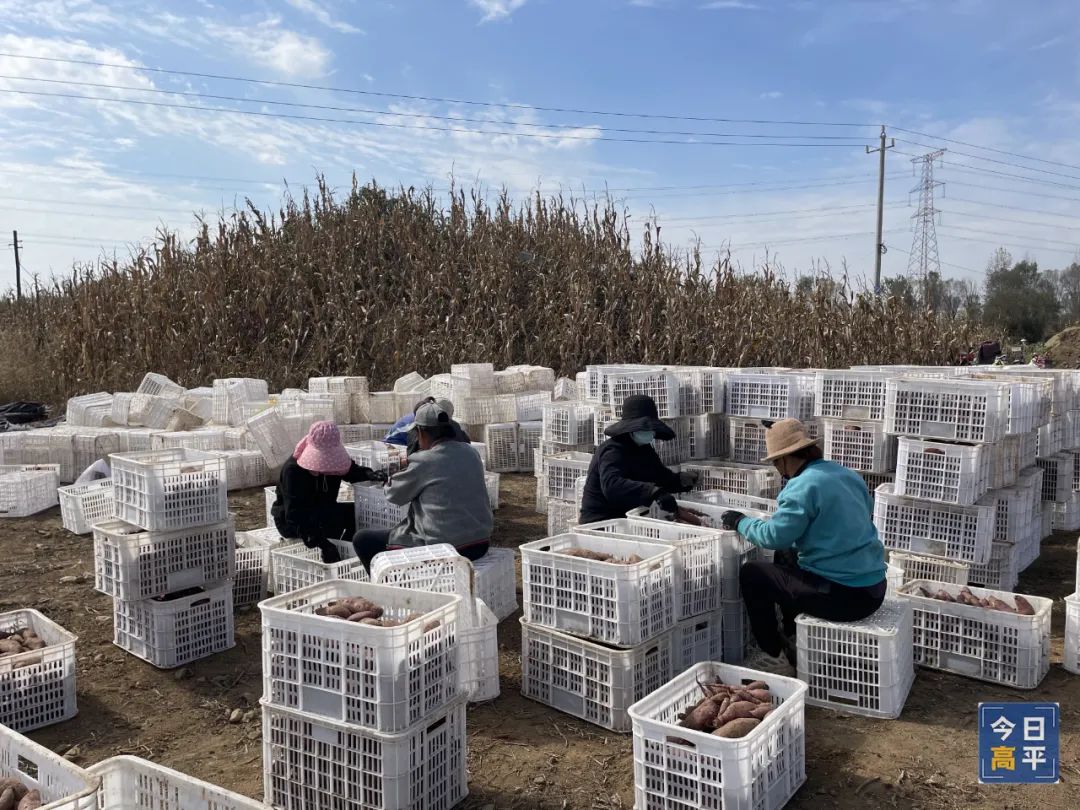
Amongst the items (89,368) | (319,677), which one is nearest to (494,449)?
(319,677)

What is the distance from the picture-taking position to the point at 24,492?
825 centimetres

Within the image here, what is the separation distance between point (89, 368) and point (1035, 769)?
15813mm

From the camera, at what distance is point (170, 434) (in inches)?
369

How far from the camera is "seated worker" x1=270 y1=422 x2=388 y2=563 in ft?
19.2

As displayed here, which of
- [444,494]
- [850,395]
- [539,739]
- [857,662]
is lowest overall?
[539,739]

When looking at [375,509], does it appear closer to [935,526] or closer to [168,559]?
[168,559]

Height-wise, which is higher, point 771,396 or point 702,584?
point 771,396

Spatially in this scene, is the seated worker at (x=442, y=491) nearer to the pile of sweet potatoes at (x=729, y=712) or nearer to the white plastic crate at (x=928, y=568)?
the pile of sweet potatoes at (x=729, y=712)

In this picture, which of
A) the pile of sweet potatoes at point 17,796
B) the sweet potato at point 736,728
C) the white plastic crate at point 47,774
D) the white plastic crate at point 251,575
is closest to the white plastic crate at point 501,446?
the white plastic crate at point 251,575

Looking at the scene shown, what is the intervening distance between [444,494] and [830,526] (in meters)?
2.22

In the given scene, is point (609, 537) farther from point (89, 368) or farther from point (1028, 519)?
point (89, 368)

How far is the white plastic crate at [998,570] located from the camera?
19.6 feet

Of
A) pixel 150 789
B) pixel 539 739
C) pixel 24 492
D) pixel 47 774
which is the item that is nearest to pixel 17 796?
pixel 47 774

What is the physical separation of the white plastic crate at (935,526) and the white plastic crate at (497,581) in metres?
2.62
